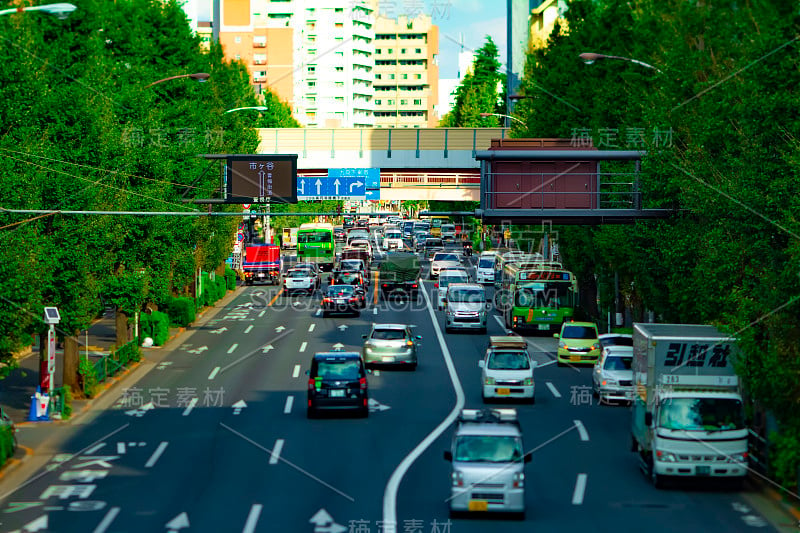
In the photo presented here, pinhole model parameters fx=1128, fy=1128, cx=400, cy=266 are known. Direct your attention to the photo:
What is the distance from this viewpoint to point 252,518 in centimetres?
2241

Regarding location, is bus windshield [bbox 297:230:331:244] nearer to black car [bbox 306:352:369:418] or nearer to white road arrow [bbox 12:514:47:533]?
black car [bbox 306:352:369:418]

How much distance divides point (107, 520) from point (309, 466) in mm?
6075

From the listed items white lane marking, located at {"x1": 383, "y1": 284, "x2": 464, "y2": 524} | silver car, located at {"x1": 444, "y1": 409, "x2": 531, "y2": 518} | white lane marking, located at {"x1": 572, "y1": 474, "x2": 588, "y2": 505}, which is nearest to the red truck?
white lane marking, located at {"x1": 383, "y1": 284, "x2": 464, "y2": 524}

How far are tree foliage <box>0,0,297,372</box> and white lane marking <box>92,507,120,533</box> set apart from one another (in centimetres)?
671

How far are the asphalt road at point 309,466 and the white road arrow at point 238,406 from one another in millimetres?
76

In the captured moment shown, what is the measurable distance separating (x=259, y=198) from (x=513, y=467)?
729 inches

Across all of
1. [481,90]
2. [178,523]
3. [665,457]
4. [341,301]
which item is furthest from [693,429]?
[481,90]

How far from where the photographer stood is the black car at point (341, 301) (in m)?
A: 64.0

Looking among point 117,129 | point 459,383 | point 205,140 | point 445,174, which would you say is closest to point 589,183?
point 459,383

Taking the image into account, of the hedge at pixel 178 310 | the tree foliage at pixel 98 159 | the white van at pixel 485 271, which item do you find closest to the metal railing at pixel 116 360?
the tree foliage at pixel 98 159

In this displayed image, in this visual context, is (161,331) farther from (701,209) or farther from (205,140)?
(701,209)

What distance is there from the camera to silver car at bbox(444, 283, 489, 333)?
2228 inches

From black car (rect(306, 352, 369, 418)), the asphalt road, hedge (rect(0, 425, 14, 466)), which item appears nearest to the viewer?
the asphalt road

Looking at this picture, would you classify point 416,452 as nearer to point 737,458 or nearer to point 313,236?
point 737,458
